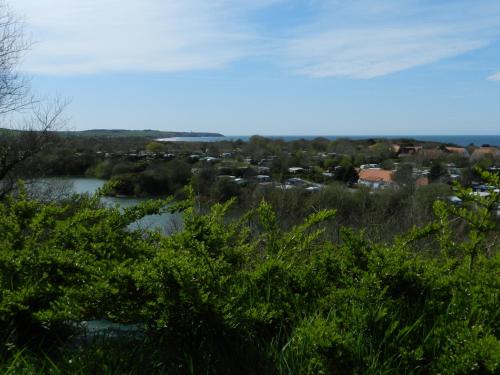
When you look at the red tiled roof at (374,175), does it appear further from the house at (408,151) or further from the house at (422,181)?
the house at (408,151)

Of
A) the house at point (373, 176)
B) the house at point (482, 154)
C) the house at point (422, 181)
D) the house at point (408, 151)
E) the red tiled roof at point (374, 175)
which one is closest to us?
the house at point (422, 181)

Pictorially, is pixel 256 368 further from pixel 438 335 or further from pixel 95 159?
pixel 95 159

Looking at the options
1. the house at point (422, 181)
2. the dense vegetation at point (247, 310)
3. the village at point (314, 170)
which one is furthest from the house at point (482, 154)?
the dense vegetation at point (247, 310)

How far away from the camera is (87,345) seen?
2535 millimetres

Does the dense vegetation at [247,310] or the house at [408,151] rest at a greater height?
the dense vegetation at [247,310]

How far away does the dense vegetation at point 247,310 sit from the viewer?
2.23 metres

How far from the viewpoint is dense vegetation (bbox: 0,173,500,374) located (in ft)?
7.30

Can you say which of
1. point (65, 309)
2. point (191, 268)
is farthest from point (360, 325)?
point (65, 309)

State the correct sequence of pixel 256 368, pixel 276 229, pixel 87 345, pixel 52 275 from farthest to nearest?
pixel 276 229, pixel 52 275, pixel 87 345, pixel 256 368

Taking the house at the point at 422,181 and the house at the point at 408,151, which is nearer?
the house at the point at 422,181

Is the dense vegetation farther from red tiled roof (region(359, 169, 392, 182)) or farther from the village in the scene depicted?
red tiled roof (region(359, 169, 392, 182))

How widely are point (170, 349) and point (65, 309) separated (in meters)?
0.53

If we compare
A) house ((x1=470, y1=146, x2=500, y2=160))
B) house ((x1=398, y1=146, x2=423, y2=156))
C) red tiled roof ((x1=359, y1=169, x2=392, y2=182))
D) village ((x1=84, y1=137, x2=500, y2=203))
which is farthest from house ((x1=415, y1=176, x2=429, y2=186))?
house ((x1=398, y1=146, x2=423, y2=156))

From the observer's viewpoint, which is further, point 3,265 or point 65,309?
point 3,265
